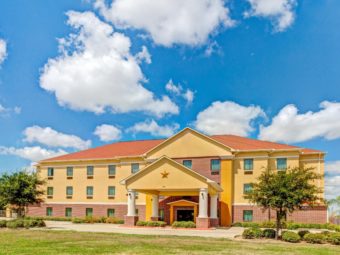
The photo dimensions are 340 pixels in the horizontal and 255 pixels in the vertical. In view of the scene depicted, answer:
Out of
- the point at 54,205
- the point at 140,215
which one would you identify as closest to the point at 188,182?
the point at 140,215

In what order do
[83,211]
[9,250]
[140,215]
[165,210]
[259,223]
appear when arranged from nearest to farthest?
[9,250] → [259,223] → [165,210] → [140,215] → [83,211]

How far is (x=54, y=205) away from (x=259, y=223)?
86.3 ft

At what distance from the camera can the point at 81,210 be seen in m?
47.4

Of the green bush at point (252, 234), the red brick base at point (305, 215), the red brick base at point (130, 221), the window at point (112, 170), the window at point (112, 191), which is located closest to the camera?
the green bush at point (252, 234)

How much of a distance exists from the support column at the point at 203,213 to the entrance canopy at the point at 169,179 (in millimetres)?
636

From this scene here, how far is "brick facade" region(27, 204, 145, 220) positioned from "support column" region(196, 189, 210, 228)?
37.9 ft

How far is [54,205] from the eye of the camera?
49344 mm

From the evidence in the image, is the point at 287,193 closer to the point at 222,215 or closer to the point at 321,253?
the point at 321,253

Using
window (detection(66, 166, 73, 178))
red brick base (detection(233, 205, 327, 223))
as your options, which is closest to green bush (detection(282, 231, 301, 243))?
red brick base (detection(233, 205, 327, 223))

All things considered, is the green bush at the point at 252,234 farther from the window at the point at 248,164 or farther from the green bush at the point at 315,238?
the window at the point at 248,164

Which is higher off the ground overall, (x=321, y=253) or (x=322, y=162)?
(x=322, y=162)

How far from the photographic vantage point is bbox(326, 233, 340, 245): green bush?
68.7 feet

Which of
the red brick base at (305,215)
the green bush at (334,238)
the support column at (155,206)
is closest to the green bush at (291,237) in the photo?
the green bush at (334,238)

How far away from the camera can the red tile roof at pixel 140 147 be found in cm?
4075
